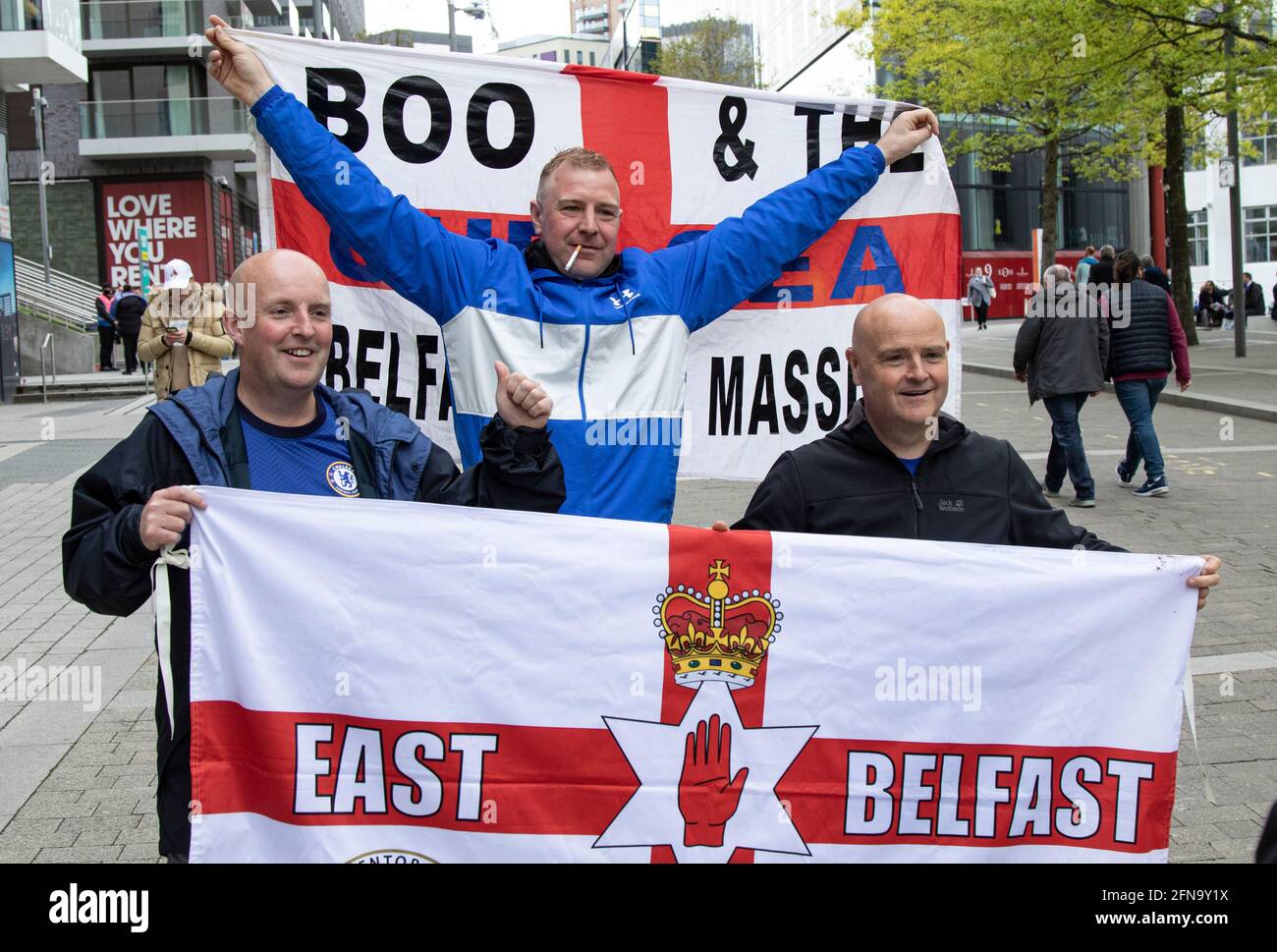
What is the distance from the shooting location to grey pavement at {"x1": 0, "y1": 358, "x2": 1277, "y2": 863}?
462cm

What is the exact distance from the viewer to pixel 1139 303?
11492 millimetres

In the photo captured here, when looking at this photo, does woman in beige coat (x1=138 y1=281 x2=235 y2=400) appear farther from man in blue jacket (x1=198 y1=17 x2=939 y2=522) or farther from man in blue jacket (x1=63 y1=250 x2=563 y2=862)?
man in blue jacket (x1=63 y1=250 x2=563 y2=862)

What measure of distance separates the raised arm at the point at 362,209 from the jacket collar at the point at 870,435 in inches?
46.1

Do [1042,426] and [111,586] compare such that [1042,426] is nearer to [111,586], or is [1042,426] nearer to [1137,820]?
[1137,820]

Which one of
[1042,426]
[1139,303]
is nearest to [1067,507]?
[1139,303]

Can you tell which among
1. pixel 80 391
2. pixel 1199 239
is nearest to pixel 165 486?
pixel 80 391

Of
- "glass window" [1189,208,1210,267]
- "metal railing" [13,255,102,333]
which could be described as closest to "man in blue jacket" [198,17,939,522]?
"metal railing" [13,255,102,333]

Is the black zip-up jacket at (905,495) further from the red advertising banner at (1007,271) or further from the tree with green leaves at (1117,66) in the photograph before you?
the red advertising banner at (1007,271)

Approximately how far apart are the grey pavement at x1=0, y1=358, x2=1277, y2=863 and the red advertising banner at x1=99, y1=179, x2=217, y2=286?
1138 inches

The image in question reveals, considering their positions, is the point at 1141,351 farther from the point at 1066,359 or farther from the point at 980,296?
the point at 980,296

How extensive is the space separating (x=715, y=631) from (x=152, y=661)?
4.53 meters

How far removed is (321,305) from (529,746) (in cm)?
115

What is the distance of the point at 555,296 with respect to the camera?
3.86 meters

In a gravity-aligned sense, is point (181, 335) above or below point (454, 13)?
below
